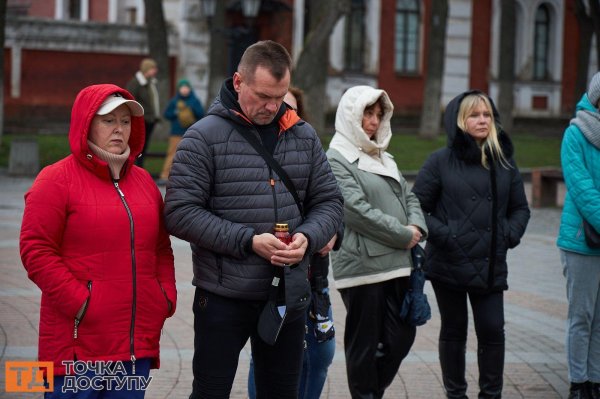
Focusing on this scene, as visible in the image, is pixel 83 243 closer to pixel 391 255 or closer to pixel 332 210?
pixel 332 210

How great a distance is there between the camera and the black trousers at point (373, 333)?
6.34 m

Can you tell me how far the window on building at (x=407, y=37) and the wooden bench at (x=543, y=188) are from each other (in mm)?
19870

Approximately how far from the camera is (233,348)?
191 inches

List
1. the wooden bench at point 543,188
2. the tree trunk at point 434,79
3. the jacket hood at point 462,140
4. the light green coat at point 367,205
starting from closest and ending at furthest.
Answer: the light green coat at point 367,205 → the jacket hood at point 462,140 → the wooden bench at point 543,188 → the tree trunk at point 434,79

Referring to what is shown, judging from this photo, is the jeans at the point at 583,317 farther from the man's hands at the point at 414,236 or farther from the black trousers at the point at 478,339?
the man's hands at the point at 414,236

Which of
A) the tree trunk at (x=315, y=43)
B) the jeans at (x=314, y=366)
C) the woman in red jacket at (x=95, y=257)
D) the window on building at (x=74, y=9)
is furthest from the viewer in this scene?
the window on building at (x=74, y=9)

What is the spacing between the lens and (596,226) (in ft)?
21.9

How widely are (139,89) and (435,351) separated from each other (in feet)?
37.2

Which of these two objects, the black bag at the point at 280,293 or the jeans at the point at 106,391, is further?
the black bag at the point at 280,293

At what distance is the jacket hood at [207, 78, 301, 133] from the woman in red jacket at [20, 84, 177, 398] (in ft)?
1.31

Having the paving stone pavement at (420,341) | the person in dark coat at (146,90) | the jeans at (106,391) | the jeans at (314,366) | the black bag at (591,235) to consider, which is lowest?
the paving stone pavement at (420,341)

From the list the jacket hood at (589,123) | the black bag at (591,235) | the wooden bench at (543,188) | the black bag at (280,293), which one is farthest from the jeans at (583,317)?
the wooden bench at (543,188)

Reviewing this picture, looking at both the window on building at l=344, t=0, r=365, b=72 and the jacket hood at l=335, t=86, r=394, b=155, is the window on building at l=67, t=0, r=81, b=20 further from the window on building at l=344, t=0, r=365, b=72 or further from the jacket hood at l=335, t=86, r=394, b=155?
the jacket hood at l=335, t=86, r=394, b=155

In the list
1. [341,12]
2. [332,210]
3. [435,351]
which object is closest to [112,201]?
[332,210]
